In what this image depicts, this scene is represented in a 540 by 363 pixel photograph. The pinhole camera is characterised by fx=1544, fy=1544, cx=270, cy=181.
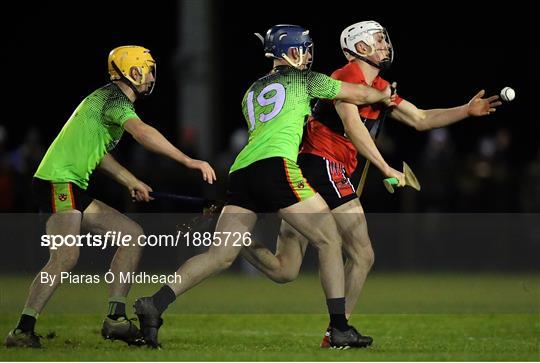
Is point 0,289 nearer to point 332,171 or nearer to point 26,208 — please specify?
point 332,171

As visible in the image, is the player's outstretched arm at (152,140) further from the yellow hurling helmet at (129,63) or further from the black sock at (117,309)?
the black sock at (117,309)

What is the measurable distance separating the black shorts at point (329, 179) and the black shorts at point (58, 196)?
1726 millimetres

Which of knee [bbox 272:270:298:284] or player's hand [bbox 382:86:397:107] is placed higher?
player's hand [bbox 382:86:397:107]

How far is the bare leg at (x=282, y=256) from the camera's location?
11555mm

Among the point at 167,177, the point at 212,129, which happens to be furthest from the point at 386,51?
the point at 212,129

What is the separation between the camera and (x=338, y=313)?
439 inches

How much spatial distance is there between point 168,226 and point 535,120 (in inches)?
603

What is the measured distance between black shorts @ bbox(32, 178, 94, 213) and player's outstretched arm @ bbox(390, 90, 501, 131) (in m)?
2.65

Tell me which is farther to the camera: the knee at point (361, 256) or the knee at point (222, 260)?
the knee at point (361, 256)

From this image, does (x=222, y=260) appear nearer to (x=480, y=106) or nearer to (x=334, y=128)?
(x=334, y=128)

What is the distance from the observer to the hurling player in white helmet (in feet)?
37.9

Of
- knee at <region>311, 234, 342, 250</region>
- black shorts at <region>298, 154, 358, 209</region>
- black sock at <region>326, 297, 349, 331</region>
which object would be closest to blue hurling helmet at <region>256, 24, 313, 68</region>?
black shorts at <region>298, 154, 358, 209</region>

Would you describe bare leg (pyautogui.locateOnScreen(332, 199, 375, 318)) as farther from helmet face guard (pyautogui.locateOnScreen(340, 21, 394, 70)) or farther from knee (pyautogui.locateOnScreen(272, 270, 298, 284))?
helmet face guard (pyautogui.locateOnScreen(340, 21, 394, 70))

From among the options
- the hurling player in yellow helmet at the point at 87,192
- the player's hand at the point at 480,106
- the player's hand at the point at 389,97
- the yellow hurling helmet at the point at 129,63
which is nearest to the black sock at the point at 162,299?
the hurling player in yellow helmet at the point at 87,192
